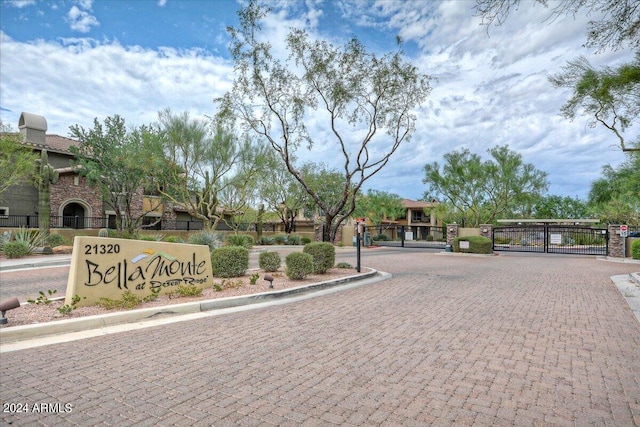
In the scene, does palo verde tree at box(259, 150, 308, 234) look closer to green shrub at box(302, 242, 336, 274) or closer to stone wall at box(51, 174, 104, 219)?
stone wall at box(51, 174, 104, 219)

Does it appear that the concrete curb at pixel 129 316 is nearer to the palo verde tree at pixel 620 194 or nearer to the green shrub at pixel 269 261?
the green shrub at pixel 269 261

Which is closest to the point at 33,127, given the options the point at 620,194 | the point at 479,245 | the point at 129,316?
the point at 129,316

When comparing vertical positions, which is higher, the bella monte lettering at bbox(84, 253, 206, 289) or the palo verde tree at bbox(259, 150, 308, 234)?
the palo verde tree at bbox(259, 150, 308, 234)

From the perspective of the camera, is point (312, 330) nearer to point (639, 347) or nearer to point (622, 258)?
point (639, 347)

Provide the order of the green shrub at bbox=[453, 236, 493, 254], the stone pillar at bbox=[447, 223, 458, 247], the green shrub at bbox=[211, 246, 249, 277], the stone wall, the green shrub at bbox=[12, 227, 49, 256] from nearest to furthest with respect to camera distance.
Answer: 1. the green shrub at bbox=[211, 246, 249, 277]
2. the green shrub at bbox=[12, 227, 49, 256]
3. the green shrub at bbox=[453, 236, 493, 254]
4. the stone wall
5. the stone pillar at bbox=[447, 223, 458, 247]

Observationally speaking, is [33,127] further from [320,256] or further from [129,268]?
[129,268]

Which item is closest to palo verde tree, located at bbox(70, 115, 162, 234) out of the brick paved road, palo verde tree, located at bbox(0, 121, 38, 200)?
palo verde tree, located at bbox(0, 121, 38, 200)

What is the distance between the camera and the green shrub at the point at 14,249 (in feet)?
56.6

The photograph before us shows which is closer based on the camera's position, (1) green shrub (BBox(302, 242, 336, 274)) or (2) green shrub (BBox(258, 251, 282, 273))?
(2) green shrub (BBox(258, 251, 282, 273))

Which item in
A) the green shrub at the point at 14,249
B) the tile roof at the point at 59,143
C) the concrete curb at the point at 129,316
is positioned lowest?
the concrete curb at the point at 129,316

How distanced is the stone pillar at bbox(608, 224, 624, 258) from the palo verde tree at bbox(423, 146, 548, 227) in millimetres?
17276

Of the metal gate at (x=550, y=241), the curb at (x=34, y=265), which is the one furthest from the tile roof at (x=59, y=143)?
the metal gate at (x=550, y=241)

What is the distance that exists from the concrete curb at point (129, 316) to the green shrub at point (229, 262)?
2.29 metres

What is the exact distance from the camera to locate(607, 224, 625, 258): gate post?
24164mm
